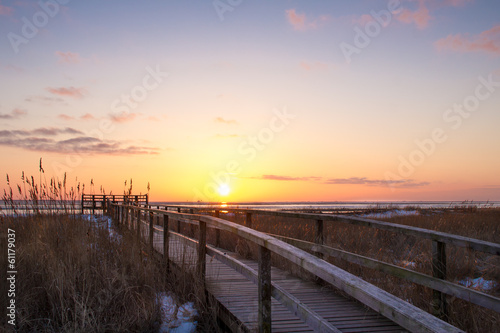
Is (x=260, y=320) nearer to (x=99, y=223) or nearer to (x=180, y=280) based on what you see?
(x=180, y=280)

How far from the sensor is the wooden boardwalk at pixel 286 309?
364 cm

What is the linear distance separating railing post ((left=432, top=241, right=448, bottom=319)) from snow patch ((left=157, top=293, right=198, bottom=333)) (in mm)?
2645

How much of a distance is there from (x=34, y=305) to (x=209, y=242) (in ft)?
20.6

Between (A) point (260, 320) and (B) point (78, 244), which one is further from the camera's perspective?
(B) point (78, 244)

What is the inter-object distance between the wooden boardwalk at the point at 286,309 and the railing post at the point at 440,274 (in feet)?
1.79

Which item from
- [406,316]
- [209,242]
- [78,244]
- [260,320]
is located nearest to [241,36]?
[209,242]

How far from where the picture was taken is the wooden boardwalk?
3.64 m

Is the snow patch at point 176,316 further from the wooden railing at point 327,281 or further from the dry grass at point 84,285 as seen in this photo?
the wooden railing at point 327,281

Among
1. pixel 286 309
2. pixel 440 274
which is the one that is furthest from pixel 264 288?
pixel 440 274

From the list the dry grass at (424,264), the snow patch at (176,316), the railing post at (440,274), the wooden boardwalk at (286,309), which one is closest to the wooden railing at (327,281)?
the railing post at (440,274)

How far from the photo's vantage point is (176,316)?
4320 mm

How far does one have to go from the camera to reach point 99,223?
7.59m

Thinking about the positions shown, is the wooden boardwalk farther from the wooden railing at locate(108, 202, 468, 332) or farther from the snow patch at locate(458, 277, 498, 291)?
the snow patch at locate(458, 277, 498, 291)

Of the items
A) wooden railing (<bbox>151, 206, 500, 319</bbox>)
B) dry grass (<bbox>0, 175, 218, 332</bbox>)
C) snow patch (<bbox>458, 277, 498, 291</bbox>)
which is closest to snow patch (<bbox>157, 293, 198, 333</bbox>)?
dry grass (<bbox>0, 175, 218, 332</bbox>)
